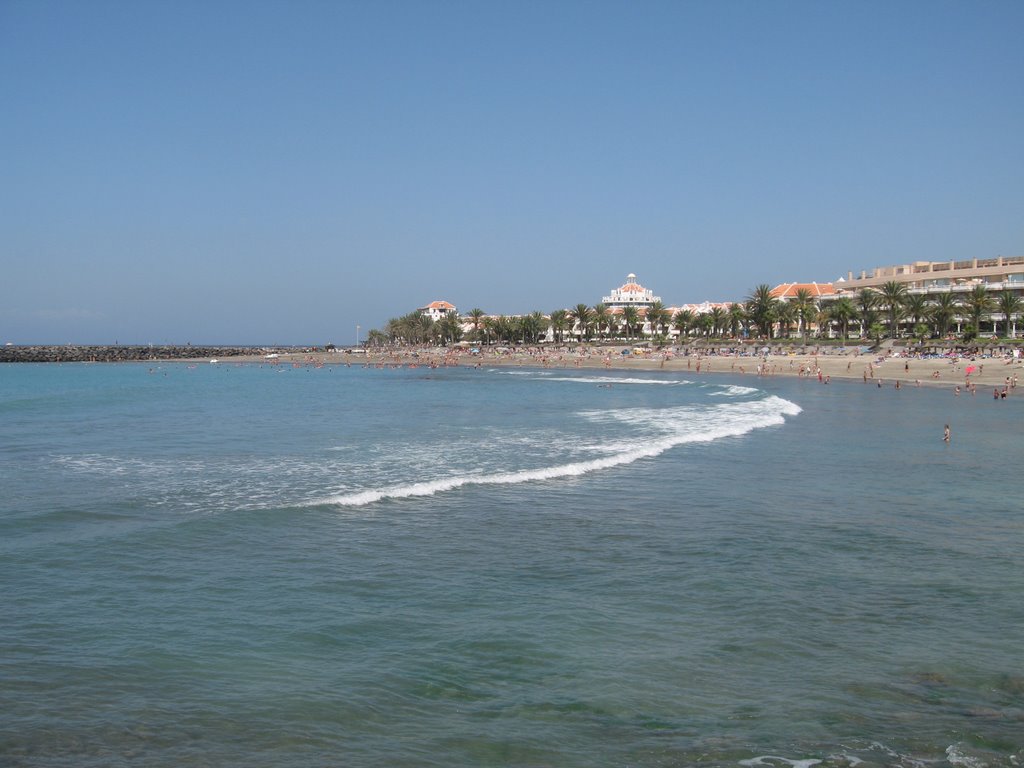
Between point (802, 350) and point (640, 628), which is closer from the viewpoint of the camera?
point (640, 628)

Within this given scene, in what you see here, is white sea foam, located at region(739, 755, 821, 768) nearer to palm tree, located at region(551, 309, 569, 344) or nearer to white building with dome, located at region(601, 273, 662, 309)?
palm tree, located at region(551, 309, 569, 344)

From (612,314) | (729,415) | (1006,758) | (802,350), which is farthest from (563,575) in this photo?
(612,314)

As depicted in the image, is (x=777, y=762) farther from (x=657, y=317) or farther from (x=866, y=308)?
(x=657, y=317)

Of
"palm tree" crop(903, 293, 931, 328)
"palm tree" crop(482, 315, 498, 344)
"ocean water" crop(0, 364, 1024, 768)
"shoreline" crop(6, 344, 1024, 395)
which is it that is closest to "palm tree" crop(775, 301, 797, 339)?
"shoreline" crop(6, 344, 1024, 395)

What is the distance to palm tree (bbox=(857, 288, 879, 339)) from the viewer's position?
94.2 meters

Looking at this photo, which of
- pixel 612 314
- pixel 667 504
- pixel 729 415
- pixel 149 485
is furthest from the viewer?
pixel 612 314

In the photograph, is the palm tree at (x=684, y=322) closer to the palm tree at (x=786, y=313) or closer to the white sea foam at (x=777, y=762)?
the palm tree at (x=786, y=313)

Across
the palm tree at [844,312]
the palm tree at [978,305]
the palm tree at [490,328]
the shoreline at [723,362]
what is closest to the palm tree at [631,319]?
the shoreline at [723,362]

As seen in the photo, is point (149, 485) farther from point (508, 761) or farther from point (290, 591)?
point (508, 761)

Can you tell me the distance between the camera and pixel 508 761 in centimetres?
703

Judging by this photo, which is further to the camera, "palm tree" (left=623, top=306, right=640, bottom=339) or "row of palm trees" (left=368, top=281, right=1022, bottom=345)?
"palm tree" (left=623, top=306, right=640, bottom=339)

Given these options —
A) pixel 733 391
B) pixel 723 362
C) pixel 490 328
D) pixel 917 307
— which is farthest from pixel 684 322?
pixel 733 391

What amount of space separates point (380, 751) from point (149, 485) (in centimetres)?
1454

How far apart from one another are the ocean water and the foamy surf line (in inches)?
6.2
